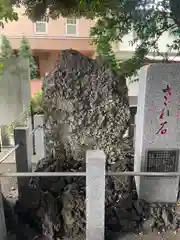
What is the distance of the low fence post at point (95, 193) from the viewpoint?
1.40 metres

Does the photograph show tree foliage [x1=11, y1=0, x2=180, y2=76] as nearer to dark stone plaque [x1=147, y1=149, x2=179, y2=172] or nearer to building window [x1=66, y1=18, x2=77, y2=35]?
building window [x1=66, y1=18, x2=77, y2=35]

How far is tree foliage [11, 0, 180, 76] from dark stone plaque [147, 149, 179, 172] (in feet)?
4.93

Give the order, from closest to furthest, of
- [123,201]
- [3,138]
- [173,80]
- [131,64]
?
[173,80] → [123,201] → [131,64] → [3,138]

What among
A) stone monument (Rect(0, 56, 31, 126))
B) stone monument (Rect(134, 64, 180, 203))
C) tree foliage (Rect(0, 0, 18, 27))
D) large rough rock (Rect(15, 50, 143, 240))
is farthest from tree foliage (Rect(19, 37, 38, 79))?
stone monument (Rect(134, 64, 180, 203))

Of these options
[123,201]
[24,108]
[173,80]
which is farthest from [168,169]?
[24,108]

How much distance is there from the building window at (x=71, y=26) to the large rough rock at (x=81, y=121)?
322 mm

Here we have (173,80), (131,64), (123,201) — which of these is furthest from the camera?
(131,64)

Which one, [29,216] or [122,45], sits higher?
[122,45]

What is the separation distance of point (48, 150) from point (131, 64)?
6.14 feet

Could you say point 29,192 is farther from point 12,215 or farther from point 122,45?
point 122,45

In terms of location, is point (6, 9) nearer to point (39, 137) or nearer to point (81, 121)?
point (81, 121)

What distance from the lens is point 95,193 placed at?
1.50 metres

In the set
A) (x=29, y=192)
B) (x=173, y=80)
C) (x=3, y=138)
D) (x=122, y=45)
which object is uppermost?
(x=122, y=45)

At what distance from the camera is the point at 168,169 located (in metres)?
2.11
